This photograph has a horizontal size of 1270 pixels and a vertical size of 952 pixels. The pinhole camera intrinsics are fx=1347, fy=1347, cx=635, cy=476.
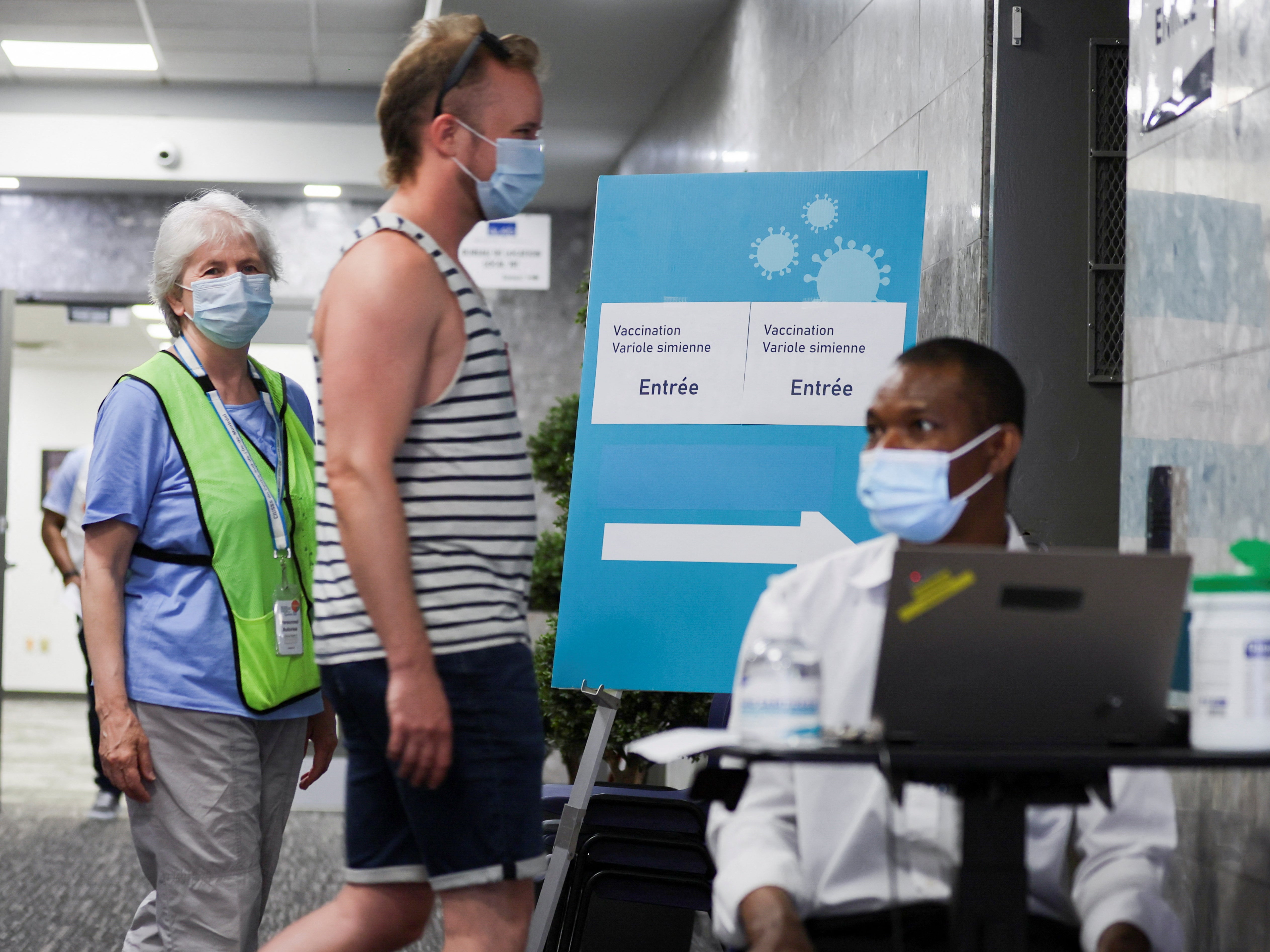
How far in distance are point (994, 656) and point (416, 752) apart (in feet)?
1.98

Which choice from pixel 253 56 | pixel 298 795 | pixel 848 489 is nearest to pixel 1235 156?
pixel 848 489

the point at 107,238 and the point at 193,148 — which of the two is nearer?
the point at 193,148

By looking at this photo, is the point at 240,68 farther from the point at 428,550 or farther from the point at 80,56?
the point at 428,550

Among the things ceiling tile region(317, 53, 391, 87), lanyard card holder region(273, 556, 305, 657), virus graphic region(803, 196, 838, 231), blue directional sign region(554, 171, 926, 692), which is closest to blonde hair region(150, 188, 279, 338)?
lanyard card holder region(273, 556, 305, 657)

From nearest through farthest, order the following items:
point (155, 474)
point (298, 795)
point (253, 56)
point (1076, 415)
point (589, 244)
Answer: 1. point (155, 474)
2. point (1076, 415)
3. point (298, 795)
4. point (253, 56)
5. point (589, 244)

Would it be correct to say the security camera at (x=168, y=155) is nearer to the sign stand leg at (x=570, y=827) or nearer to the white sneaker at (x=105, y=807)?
the white sneaker at (x=105, y=807)

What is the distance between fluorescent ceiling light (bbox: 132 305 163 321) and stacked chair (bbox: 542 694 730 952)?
7299mm

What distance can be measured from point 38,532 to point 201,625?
1056 centimetres

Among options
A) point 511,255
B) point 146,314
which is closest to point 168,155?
point 511,255

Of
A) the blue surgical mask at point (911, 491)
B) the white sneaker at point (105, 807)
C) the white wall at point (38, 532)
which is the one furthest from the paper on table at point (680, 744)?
the white wall at point (38, 532)

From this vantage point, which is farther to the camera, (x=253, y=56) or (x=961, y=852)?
(x=253, y=56)

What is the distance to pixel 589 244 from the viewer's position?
8.97 m

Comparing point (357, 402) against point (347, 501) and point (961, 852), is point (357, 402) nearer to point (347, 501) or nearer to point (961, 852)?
point (347, 501)

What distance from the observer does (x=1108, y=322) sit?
2852mm
